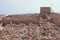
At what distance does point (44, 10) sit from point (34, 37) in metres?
1.85

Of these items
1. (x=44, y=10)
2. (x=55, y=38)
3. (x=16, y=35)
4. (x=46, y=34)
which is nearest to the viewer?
(x=55, y=38)

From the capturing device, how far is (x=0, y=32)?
1740mm

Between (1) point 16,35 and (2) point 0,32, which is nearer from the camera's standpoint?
(1) point 16,35

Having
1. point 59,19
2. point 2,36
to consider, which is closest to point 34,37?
point 2,36

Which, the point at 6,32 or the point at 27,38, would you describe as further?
the point at 6,32

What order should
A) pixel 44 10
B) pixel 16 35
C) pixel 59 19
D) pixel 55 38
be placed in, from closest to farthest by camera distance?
1. pixel 55 38
2. pixel 16 35
3. pixel 59 19
4. pixel 44 10

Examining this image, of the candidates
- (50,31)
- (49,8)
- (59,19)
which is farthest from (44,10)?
(50,31)

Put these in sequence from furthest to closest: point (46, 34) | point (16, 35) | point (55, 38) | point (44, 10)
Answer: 1. point (44, 10)
2. point (46, 34)
3. point (16, 35)
4. point (55, 38)

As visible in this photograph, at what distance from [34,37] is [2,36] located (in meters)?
0.36

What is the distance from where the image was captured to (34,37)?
1.49m

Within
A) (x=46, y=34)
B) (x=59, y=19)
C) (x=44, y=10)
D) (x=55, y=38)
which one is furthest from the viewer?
(x=44, y=10)

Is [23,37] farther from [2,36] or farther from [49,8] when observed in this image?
[49,8]

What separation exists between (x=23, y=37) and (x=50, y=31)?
0.34m

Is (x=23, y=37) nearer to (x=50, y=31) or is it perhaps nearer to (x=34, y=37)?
(x=34, y=37)
